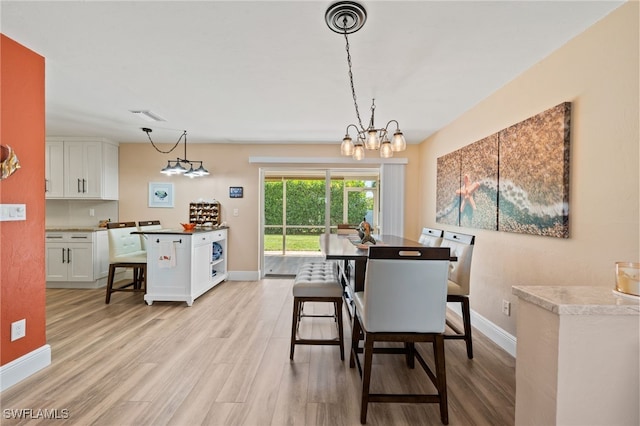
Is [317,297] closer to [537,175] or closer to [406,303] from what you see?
[406,303]

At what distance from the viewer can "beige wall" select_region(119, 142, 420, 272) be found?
4898mm

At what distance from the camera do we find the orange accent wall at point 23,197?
6.17 feet

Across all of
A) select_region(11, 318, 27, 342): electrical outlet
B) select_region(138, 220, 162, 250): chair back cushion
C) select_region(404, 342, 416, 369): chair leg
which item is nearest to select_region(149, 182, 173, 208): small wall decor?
select_region(138, 220, 162, 250): chair back cushion

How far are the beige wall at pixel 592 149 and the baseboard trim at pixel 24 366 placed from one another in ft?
12.1

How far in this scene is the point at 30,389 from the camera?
1905 millimetres

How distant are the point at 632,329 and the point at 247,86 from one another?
9.41 feet

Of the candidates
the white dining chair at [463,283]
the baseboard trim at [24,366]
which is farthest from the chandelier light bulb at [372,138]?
the baseboard trim at [24,366]

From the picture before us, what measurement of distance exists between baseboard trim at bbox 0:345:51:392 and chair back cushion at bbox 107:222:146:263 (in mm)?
1705

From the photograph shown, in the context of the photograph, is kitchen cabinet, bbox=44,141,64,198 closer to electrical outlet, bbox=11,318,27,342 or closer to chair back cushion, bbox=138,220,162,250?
chair back cushion, bbox=138,220,162,250

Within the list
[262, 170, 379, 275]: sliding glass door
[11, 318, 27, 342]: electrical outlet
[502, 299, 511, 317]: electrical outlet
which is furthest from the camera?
[262, 170, 379, 275]: sliding glass door

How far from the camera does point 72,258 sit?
4.18m

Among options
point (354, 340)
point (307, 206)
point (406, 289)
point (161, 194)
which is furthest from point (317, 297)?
point (161, 194)

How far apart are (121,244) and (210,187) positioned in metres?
1.56

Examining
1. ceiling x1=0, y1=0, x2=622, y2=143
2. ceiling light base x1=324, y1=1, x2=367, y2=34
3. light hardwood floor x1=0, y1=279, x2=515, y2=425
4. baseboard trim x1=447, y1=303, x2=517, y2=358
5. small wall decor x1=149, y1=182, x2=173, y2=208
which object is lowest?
light hardwood floor x1=0, y1=279, x2=515, y2=425
